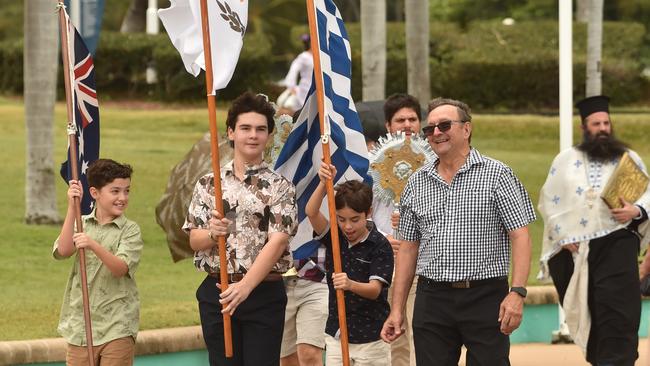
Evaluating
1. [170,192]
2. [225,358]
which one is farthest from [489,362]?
[170,192]

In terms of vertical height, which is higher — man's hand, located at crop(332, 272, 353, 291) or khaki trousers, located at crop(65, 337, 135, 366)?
man's hand, located at crop(332, 272, 353, 291)

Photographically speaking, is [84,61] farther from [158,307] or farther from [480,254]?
[158,307]

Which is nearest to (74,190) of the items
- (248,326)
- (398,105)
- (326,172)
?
(248,326)

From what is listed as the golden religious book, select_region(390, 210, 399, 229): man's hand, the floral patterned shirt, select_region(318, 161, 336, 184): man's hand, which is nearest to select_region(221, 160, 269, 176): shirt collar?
the floral patterned shirt

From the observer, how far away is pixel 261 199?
753 centimetres

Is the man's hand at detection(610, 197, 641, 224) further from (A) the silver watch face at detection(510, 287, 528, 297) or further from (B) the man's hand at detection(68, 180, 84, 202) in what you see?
(B) the man's hand at detection(68, 180, 84, 202)

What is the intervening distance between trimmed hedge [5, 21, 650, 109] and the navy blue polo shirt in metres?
19.8

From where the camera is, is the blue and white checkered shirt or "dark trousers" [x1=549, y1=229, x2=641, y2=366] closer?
the blue and white checkered shirt

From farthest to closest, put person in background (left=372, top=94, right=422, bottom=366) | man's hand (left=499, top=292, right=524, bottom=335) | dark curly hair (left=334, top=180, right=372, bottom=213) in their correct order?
person in background (left=372, top=94, right=422, bottom=366) → dark curly hair (left=334, top=180, right=372, bottom=213) → man's hand (left=499, top=292, right=524, bottom=335)

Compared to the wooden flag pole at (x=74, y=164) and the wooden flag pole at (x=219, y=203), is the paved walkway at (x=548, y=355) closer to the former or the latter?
the wooden flag pole at (x=74, y=164)

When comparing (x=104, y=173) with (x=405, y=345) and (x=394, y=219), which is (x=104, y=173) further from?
(x=405, y=345)

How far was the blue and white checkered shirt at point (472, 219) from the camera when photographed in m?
7.40

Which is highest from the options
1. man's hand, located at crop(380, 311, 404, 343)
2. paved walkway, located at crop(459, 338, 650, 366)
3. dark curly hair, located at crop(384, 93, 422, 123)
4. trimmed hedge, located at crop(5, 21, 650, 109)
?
trimmed hedge, located at crop(5, 21, 650, 109)

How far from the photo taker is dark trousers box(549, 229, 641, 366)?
10.0 metres
